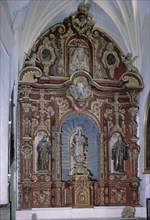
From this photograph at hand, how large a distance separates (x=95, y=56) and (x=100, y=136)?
2.50 meters

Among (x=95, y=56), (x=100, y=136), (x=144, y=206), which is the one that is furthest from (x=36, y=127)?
(x=144, y=206)

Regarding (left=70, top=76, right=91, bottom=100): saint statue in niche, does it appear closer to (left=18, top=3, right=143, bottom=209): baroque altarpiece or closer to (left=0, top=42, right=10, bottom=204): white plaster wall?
(left=18, top=3, right=143, bottom=209): baroque altarpiece

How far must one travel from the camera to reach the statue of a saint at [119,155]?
1440 cm

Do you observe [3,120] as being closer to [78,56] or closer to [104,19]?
[78,56]

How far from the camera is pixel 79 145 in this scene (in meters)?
14.3

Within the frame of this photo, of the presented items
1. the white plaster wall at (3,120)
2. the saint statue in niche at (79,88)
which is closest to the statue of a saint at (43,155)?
the saint statue in niche at (79,88)

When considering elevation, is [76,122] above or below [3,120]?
above

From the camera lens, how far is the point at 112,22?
14.9 metres

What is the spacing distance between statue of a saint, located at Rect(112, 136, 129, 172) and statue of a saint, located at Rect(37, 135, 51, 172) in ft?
6.43

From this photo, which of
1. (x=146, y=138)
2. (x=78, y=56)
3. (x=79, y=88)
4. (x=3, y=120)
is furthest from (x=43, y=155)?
(x=3, y=120)

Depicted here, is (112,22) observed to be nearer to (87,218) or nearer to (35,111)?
(35,111)

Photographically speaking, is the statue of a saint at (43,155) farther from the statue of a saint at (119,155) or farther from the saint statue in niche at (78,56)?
the saint statue in niche at (78,56)

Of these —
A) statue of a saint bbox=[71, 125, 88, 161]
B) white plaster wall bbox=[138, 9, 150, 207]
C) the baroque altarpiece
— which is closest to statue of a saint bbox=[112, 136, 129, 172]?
the baroque altarpiece

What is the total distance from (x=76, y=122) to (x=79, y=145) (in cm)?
71
